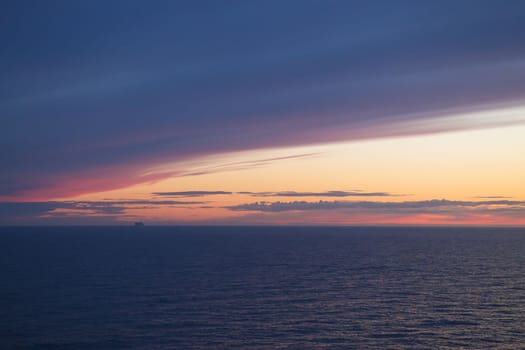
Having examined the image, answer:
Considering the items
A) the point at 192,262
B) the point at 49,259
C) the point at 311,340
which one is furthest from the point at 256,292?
the point at 49,259

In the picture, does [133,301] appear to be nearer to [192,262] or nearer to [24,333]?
[24,333]

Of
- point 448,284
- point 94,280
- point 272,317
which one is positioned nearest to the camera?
point 272,317

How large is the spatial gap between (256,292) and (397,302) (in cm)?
1917

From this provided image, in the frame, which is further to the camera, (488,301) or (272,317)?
(488,301)

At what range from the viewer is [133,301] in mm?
62188

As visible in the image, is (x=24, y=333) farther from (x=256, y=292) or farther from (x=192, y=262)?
(x=192, y=262)

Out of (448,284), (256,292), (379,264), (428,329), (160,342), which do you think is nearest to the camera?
(160,342)

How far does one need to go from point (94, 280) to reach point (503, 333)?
60.8 m

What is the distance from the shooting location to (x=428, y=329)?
48250mm

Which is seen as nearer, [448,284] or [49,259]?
[448,284]

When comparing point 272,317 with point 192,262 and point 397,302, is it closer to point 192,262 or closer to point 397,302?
point 397,302

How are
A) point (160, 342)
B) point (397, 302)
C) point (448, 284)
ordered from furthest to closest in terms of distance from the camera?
point (448, 284)
point (397, 302)
point (160, 342)

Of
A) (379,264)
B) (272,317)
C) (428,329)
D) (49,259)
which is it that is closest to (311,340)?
(272,317)

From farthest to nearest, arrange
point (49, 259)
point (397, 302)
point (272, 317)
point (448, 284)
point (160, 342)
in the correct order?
point (49, 259)
point (448, 284)
point (397, 302)
point (272, 317)
point (160, 342)
